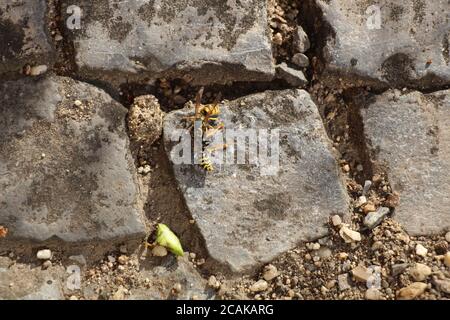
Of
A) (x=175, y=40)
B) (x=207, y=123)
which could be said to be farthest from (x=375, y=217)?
(x=175, y=40)

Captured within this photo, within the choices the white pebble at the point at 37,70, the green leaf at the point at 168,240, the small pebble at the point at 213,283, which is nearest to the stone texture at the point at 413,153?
the small pebble at the point at 213,283

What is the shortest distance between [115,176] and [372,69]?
114 cm

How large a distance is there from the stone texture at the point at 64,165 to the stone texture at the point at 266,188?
0.74 feet

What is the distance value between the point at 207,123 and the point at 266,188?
1.17 feet

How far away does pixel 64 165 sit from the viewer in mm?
2412

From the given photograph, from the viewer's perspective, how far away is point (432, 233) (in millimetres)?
2572

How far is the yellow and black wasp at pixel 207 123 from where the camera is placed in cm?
249

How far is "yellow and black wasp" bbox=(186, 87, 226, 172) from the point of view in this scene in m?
2.49

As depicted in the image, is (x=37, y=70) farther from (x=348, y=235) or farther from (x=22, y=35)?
(x=348, y=235)

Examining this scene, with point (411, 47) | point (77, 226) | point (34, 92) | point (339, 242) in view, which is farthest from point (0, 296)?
point (411, 47)

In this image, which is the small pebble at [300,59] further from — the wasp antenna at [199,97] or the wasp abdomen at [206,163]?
the wasp abdomen at [206,163]

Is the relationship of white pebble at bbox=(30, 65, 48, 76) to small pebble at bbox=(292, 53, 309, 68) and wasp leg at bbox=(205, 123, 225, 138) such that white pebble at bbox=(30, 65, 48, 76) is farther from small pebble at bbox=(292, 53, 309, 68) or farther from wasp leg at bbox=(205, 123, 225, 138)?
small pebble at bbox=(292, 53, 309, 68)

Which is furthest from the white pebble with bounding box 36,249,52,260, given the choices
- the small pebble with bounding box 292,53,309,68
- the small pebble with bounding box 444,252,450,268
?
the small pebble with bounding box 444,252,450,268

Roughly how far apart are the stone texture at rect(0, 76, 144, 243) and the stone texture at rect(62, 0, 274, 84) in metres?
0.17
